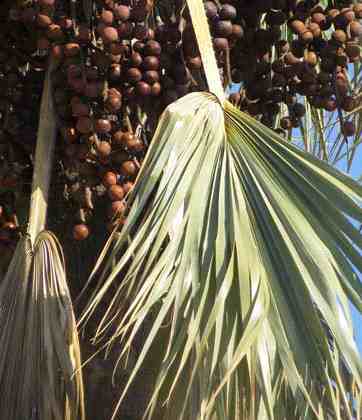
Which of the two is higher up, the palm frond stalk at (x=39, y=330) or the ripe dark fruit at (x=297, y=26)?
the ripe dark fruit at (x=297, y=26)

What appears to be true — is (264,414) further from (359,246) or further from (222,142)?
(222,142)

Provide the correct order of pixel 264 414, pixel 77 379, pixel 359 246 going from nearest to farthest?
pixel 264 414, pixel 359 246, pixel 77 379

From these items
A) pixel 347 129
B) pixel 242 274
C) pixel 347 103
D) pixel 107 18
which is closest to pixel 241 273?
pixel 242 274

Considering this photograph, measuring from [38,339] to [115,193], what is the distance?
0.39 metres

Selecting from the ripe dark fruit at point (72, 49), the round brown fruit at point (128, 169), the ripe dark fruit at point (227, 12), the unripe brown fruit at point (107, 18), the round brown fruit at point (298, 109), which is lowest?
the round brown fruit at point (128, 169)

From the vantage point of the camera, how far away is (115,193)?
2.70m

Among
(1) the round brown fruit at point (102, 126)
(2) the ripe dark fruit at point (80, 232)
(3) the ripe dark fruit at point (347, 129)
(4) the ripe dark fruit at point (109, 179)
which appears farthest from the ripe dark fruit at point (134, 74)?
(3) the ripe dark fruit at point (347, 129)

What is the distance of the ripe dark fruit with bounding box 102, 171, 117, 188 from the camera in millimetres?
2723

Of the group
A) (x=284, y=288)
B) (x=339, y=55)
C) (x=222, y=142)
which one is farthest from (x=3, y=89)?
(x=284, y=288)

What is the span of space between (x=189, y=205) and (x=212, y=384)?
43 cm

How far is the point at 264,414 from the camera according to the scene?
85.2 inches

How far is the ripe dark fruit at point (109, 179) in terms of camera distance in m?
2.72

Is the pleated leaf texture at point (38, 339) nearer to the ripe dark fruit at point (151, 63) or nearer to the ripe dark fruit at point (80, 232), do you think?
the ripe dark fruit at point (80, 232)

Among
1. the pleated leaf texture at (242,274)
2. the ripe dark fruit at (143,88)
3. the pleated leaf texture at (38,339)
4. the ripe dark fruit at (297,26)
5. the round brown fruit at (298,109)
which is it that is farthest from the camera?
the round brown fruit at (298,109)
